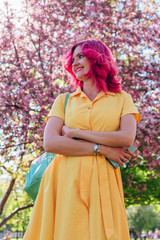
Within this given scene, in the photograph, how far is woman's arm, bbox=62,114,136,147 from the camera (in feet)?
9.39

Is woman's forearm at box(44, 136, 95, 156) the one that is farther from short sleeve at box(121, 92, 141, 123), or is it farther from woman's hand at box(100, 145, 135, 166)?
short sleeve at box(121, 92, 141, 123)

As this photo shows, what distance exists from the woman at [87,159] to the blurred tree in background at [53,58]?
560cm

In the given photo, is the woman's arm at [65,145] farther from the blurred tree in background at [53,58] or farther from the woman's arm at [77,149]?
the blurred tree in background at [53,58]

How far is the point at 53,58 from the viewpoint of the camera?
10.1 metres

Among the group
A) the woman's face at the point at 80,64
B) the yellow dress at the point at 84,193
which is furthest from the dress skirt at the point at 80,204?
the woman's face at the point at 80,64

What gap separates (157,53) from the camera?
10539 mm

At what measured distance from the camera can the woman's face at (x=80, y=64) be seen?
3227mm

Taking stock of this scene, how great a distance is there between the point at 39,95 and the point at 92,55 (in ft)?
19.5

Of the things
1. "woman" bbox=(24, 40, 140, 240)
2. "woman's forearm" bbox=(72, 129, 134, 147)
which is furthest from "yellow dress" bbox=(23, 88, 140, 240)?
"woman's forearm" bbox=(72, 129, 134, 147)

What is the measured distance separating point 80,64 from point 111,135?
2.59ft

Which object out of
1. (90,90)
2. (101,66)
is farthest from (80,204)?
(101,66)

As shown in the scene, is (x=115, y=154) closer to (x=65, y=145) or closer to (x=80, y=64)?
(x=65, y=145)

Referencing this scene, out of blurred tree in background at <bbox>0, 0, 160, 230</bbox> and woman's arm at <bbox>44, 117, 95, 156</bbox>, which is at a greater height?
blurred tree in background at <bbox>0, 0, 160, 230</bbox>

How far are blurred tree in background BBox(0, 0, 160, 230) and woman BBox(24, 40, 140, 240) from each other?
5601 millimetres
